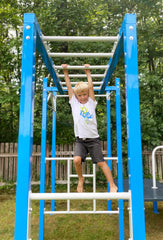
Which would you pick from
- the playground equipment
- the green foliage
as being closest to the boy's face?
the playground equipment

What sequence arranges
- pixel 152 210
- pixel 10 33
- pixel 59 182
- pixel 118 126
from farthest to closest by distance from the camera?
pixel 10 33
pixel 59 182
pixel 152 210
pixel 118 126

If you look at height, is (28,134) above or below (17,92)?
below

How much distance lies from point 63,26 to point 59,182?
4875mm

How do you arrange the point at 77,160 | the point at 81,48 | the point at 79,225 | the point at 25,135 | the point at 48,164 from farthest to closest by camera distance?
the point at 81,48 → the point at 48,164 → the point at 79,225 → the point at 77,160 → the point at 25,135

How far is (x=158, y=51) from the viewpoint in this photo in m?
6.86

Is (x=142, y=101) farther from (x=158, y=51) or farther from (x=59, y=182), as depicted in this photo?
(x=59, y=182)

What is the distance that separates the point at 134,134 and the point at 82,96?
99 cm

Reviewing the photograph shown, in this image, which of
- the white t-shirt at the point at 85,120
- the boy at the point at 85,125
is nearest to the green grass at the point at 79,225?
the boy at the point at 85,125

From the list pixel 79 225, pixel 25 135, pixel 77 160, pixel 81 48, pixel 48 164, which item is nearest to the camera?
pixel 25 135

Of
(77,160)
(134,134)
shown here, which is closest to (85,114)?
(77,160)

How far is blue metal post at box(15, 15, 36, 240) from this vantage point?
1297mm

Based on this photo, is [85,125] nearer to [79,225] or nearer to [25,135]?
[25,135]

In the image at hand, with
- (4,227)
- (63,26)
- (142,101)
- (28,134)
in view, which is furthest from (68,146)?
(28,134)

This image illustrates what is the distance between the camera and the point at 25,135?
55.6 inches
